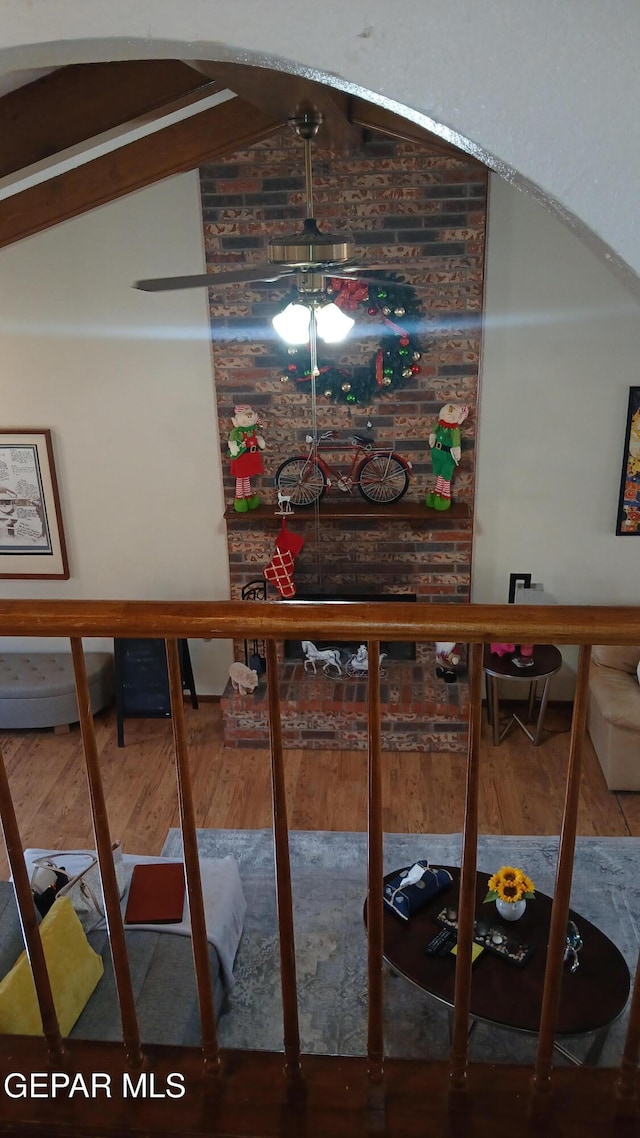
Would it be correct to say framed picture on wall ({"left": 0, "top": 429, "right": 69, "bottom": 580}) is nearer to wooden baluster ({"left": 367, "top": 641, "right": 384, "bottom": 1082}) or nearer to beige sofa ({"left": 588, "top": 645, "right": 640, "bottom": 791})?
beige sofa ({"left": 588, "top": 645, "right": 640, "bottom": 791})

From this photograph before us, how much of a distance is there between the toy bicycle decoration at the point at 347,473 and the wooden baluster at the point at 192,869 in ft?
12.0

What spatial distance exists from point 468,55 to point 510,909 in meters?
2.79

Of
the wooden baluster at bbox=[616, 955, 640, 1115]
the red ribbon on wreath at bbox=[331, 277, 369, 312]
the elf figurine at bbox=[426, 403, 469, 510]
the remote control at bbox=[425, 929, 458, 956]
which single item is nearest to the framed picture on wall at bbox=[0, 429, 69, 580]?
the red ribbon on wreath at bbox=[331, 277, 369, 312]

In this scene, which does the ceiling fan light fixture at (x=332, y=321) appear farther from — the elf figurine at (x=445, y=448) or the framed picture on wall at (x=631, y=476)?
the framed picture on wall at (x=631, y=476)

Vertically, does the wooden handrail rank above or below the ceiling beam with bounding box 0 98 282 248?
below

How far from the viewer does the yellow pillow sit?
237 centimetres

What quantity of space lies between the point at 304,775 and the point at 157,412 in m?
2.33

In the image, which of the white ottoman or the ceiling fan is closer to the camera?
the ceiling fan

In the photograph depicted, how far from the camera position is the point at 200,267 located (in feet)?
15.4

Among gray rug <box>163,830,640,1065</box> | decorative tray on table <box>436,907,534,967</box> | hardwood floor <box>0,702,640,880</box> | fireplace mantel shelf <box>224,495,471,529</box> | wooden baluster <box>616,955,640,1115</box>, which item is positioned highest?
fireplace mantel shelf <box>224,495,471,529</box>

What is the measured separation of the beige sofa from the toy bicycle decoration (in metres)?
1.53

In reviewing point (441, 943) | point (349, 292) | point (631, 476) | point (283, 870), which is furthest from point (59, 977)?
point (631, 476)

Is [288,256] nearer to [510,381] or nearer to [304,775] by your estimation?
[510,381]

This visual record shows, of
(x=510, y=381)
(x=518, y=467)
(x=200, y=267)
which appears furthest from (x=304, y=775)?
(x=200, y=267)
